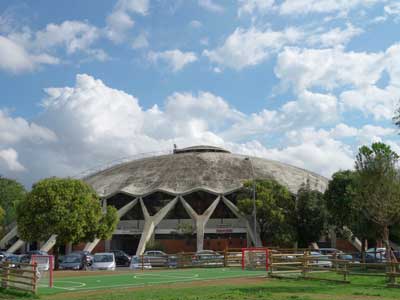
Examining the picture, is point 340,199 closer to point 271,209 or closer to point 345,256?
point 271,209

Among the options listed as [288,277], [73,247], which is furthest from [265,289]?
[73,247]

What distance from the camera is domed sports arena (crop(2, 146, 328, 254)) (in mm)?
61844

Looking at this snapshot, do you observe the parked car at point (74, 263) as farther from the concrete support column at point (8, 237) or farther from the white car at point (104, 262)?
the concrete support column at point (8, 237)

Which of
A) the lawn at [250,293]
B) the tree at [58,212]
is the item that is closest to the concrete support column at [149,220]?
the tree at [58,212]

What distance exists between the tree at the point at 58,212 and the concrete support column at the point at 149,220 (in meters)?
13.4

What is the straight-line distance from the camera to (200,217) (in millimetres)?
61500

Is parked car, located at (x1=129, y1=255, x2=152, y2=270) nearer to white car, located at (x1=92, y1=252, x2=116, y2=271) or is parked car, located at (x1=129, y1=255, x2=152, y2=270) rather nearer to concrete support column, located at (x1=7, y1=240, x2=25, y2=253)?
white car, located at (x1=92, y1=252, x2=116, y2=271)

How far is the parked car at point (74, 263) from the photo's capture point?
138 ft

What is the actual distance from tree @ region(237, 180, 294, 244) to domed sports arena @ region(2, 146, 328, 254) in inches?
104

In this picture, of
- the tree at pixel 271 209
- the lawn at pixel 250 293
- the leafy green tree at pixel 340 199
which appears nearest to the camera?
the lawn at pixel 250 293

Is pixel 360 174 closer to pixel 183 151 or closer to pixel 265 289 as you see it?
pixel 265 289

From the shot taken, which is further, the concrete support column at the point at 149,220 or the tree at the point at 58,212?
the concrete support column at the point at 149,220

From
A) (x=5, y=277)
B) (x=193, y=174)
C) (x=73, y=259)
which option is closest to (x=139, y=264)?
(x=73, y=259)

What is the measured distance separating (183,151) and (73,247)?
2525cm
